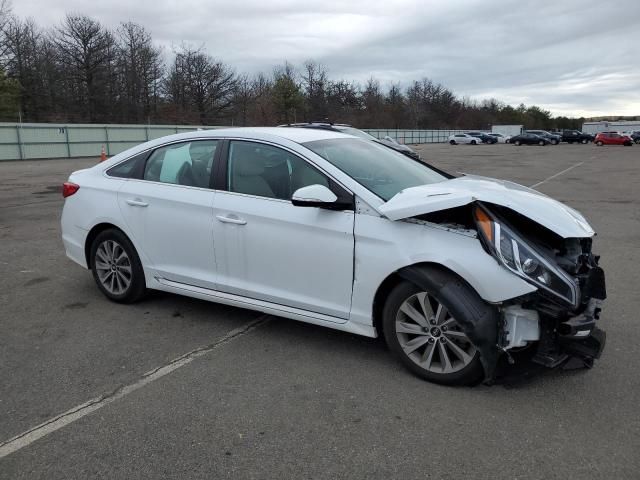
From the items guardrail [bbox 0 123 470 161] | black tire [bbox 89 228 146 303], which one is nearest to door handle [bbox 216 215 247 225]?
black tire [bbox 89 228 146 303]

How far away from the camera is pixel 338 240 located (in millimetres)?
3598

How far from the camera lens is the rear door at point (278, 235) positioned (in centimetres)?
364

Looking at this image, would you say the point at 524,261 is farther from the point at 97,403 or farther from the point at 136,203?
the point at 136,203

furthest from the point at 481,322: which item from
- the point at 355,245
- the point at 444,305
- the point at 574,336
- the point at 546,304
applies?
the point at 355,245

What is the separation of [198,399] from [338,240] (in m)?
1.35

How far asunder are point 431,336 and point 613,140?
62421 mm

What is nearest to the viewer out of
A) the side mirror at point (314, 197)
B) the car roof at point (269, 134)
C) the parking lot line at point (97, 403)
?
the parking lot line at point (97, 403)

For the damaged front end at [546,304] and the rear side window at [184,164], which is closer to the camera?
the damaged front end at [546,304]

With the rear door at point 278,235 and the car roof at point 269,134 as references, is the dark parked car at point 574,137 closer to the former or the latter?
the car roof at point 269,134

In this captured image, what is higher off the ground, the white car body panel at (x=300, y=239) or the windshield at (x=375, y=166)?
the windshield at (x=375, y=166)

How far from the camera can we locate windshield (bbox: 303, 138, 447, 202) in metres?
3.88

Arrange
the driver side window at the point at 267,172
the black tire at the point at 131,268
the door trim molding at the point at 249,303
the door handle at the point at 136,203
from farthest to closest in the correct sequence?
the black tire at the point at 131,268 < the door handle at the point at 136,203 < the driver side window at the point at 267,172 < the door trim molding at the point at 249,303

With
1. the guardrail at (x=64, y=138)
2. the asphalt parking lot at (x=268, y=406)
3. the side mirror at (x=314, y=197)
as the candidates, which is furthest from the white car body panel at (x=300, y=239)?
the guardrail at (x=64, y=138)

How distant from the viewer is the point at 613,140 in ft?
186
